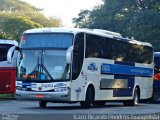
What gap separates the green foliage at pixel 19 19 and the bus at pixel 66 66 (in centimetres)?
5050

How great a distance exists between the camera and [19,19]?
8244 cm

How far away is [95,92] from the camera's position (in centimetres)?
2370

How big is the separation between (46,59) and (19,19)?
61.6m

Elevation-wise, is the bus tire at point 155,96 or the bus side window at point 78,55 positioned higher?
the bus side window at point 78,55

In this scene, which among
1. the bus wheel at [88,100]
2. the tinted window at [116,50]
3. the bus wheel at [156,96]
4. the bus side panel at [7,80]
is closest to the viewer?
the bus wheel at [88,100]

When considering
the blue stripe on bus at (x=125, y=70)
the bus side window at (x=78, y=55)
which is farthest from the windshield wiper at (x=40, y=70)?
the blue stripe on bus at (x=125, y=70)

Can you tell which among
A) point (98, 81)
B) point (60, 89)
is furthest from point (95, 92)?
point (60, 89)

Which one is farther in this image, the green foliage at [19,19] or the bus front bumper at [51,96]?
the green foliage at [19,19]

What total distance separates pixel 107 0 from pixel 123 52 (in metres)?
30.5

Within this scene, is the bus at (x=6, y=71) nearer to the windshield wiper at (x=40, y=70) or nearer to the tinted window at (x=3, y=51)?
the tinted window at (x=3, y=51)

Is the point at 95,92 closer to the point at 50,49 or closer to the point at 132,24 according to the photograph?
the point at 50,49

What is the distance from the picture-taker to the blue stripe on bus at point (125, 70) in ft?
81.4

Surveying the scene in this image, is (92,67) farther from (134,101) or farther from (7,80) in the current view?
(7,80)

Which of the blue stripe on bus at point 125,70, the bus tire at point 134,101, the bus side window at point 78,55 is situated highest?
the bus side window at point 78,55
